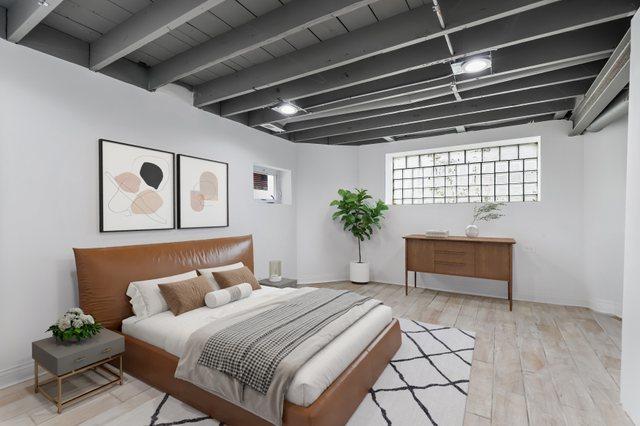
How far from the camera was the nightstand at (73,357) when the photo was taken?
2025 millimetres

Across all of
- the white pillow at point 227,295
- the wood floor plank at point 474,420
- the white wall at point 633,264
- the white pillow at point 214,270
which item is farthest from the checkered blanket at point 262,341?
the white wall at point 633,264

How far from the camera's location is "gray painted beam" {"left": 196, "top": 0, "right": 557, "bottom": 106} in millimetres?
2008

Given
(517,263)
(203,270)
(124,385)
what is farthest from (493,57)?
(124,385)

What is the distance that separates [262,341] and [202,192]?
2.43m

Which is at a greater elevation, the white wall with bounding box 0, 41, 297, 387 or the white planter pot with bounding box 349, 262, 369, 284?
the white wall with bounding box 0, 41, 297, 387

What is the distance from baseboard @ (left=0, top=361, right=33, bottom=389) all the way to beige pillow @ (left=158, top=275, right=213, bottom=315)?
44.1 inches

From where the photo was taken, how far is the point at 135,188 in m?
3.12

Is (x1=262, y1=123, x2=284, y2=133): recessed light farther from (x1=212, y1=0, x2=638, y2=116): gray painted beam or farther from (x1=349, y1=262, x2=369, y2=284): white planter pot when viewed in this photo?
(x1=349, y1=262, x2=369, y2=284): white planter pot

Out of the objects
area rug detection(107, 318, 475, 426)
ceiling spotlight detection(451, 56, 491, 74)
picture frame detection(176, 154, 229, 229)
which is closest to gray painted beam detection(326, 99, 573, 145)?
ceiling spotlight detection(451, 56, 491, 74)

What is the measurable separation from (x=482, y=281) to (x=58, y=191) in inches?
219

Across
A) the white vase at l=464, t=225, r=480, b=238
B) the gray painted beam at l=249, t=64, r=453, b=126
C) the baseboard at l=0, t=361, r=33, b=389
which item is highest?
the gray painted beam at l=249, t=64, r=453, b=126

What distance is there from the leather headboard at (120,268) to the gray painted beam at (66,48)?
68.1 inches

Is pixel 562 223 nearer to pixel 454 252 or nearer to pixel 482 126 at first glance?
pixel 454 252

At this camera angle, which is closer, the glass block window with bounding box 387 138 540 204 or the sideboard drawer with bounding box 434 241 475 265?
the sideboard drawer with bounding box 434 241 475 265
